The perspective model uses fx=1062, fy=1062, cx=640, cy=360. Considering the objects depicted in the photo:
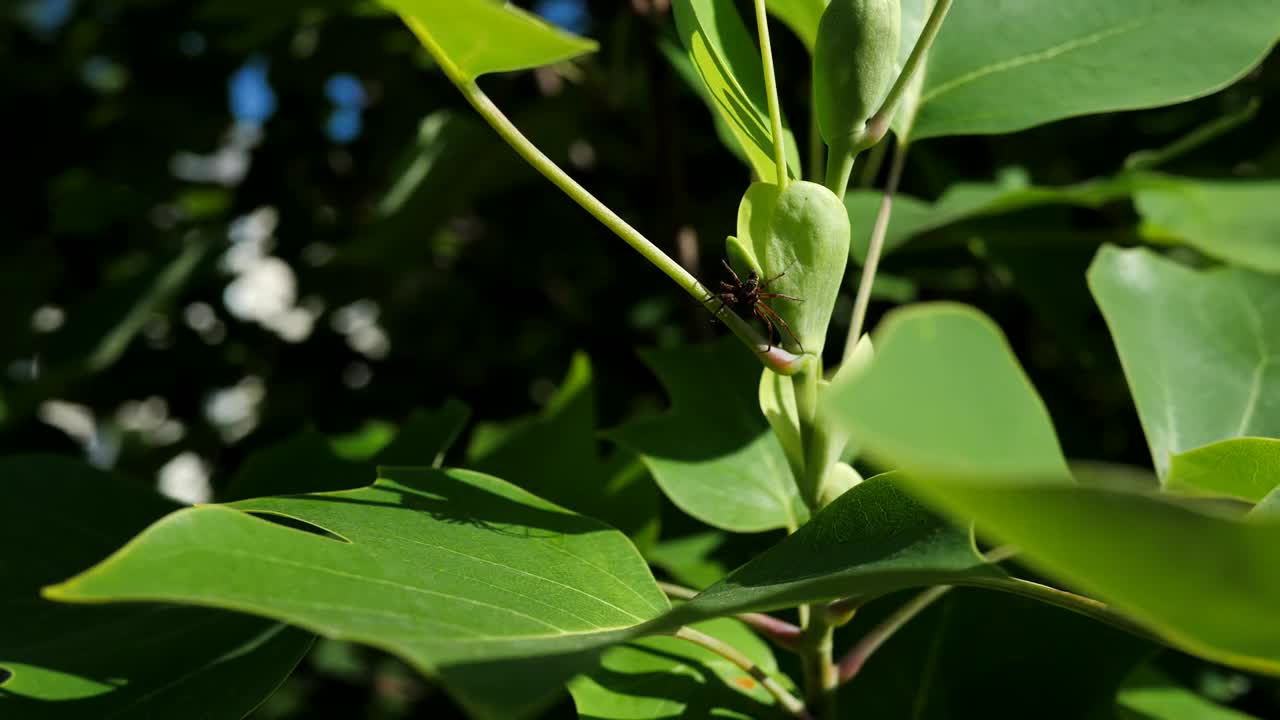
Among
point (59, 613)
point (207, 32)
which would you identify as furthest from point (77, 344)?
point (59, 613)

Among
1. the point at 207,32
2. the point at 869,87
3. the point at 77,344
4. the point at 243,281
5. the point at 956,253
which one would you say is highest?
the point at 869,87

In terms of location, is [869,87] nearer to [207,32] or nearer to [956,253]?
[956,253]

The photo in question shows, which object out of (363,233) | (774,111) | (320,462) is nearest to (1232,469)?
(774,111)

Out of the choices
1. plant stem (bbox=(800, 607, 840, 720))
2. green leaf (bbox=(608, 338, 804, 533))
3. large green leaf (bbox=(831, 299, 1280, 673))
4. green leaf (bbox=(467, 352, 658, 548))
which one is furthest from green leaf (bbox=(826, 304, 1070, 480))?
green leaf (bbox=(467, 352, 658, 548))

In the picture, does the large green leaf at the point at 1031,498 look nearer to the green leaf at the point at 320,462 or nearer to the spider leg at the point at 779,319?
the spider leg at the point at 779,319

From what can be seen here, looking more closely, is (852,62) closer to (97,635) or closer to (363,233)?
(97,635)

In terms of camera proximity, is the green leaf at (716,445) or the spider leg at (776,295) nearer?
the spider leg at (776,295)

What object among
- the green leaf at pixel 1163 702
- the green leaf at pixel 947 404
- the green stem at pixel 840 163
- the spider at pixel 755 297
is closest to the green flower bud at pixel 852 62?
the green stem at pixel 840 163
